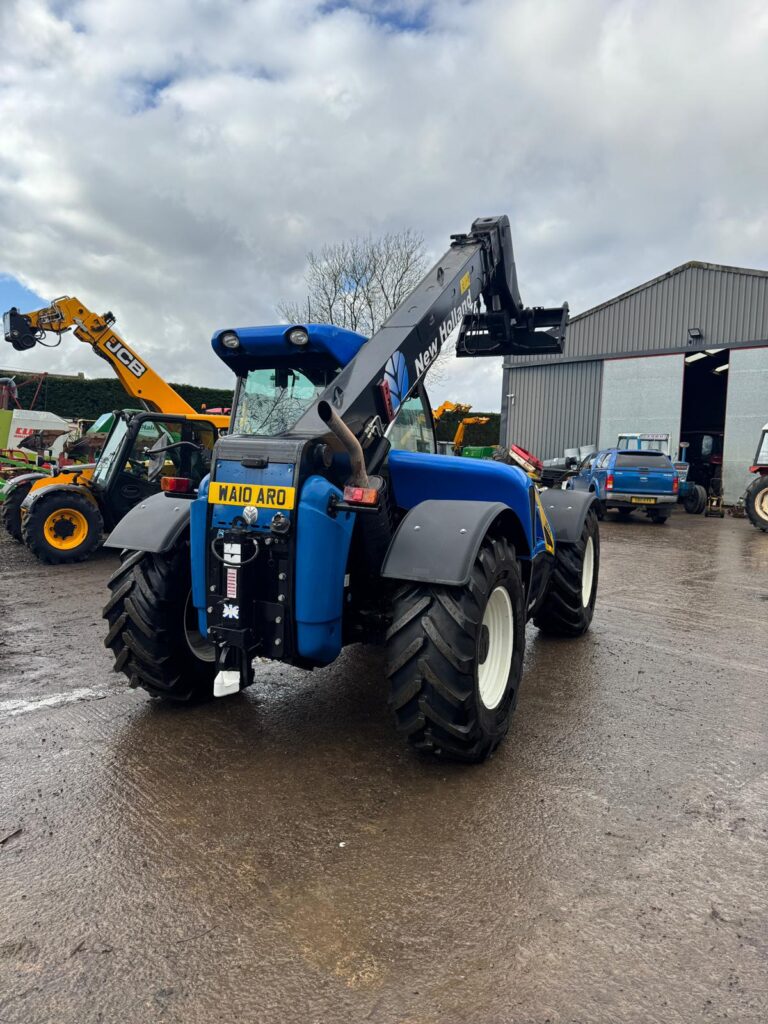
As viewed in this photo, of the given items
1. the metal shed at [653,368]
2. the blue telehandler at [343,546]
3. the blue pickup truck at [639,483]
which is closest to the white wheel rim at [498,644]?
the blue telehandler at [343,546]

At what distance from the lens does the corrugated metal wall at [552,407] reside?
24.9 m

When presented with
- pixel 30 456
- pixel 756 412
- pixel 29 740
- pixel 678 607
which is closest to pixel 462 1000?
pixel 29 740

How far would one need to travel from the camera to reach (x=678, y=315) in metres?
22.8

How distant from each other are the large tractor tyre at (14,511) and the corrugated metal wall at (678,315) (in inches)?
562

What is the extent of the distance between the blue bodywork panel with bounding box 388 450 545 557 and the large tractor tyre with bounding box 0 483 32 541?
8.07m

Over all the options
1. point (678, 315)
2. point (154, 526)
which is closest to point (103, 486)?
point (154, 526)

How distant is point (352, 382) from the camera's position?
3.89 meters

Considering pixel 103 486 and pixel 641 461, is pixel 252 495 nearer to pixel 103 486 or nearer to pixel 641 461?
pixel 103 486

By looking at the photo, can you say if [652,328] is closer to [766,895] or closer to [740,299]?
[740,299]

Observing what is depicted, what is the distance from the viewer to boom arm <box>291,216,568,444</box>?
386 cm

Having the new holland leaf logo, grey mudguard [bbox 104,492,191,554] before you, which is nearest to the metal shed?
the new holland leaf logo

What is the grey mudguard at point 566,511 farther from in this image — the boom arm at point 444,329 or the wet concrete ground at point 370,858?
the boom arm at point 444,329

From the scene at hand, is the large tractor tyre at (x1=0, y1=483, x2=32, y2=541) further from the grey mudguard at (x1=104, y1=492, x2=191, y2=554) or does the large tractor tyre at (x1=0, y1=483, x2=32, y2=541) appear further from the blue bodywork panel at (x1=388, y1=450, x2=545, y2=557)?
the blue bodywork panel at (x1=388, y1=450, x2=545, y2=557)

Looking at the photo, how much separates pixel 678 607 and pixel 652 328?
1805cm
